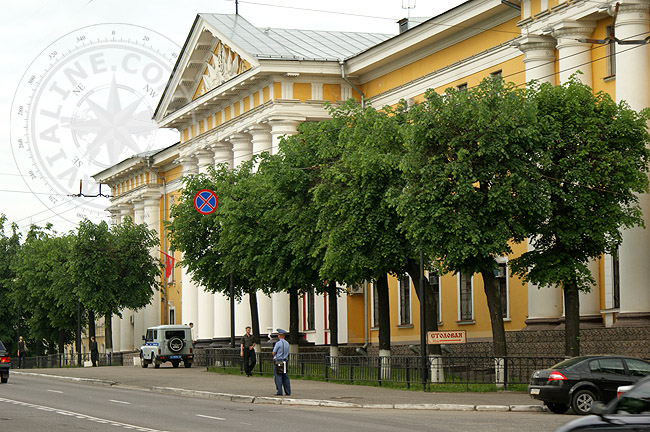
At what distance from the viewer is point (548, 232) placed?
2847 centimetres

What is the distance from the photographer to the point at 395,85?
47812 mm

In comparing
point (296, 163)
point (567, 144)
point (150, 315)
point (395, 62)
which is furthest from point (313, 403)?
point (150, 315)

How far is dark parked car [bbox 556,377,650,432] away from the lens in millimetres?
9305

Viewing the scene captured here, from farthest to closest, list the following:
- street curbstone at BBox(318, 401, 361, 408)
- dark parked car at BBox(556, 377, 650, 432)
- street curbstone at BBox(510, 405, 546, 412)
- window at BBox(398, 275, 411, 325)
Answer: window at BBox(398, 275, 411, 325) < street curbstone at BBox(318, 401, 361, 408) < street curbstone at BBox(510, 405, 546, 412) < dark parked car at BBox(556, 377, 650, 432)

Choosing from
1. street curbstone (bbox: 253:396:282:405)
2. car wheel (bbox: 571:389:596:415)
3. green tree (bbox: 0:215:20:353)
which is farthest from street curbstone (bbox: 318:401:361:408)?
green tree (bbox: 0:215:20:353)

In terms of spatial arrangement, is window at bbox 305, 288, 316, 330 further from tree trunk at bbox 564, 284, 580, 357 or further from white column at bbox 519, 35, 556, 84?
tree trunk at bbox 564, 284, 580, 357

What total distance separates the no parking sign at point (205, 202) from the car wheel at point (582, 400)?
23.7 metres

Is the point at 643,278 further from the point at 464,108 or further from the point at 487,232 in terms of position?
the point at 464,108

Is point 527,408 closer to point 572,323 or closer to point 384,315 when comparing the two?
point 572,323

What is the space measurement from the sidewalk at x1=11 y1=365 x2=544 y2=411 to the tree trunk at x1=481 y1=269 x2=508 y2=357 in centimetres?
145

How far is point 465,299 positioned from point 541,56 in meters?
A: 12.0

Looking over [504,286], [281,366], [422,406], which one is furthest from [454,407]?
[504,286]

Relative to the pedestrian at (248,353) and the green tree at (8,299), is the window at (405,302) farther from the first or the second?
the green tree at (8,299)

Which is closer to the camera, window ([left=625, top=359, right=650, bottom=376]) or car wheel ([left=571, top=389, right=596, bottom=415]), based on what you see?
car wheel ([left=571, top=389, right=596, bottom=415])
